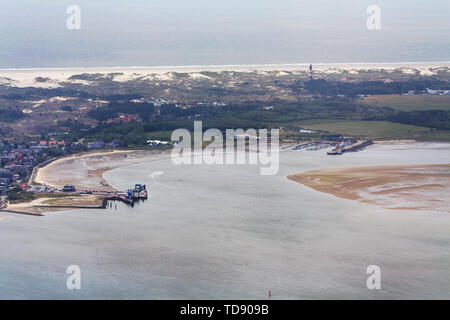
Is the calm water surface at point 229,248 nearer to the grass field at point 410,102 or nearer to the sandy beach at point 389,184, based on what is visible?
the sandy beach at point 389,184

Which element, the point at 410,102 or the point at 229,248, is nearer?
the point at 229,248

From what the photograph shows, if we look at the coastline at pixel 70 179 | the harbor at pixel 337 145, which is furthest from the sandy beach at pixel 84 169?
the harbor at pixel 337 145

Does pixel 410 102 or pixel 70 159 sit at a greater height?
pixel 410 102

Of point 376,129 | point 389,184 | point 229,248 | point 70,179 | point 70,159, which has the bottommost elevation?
point 229,248

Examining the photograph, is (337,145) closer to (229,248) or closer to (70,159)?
(70,159)

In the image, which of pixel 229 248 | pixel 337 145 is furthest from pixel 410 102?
pixel 229 248

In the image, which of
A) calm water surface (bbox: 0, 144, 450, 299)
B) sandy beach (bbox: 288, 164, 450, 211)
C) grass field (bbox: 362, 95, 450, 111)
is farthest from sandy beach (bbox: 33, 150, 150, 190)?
grass field (bbox: 362, 95, 450, 111)
